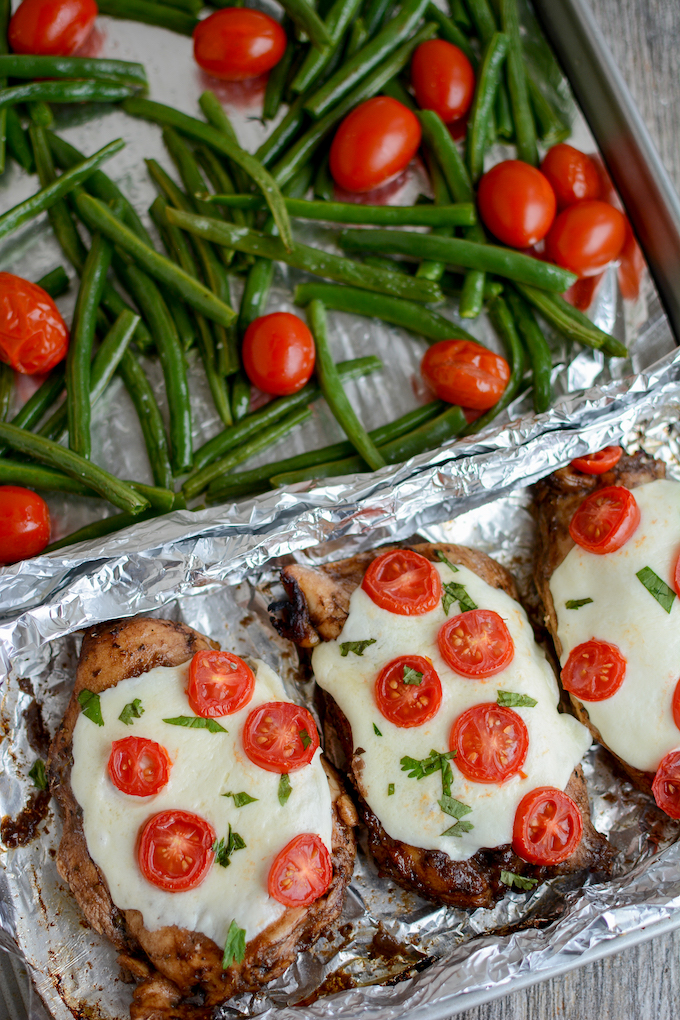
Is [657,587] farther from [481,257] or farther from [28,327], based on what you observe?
[28,327]

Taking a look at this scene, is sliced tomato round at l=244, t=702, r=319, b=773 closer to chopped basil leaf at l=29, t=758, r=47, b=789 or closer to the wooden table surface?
chopped basil leaf at l=29, t=758, r=47, b=789

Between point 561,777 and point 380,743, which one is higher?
point 380,743

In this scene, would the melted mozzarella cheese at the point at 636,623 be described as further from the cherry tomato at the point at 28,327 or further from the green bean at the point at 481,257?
the cherry tomato at the point at 28,327

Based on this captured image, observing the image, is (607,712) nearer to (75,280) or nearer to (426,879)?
A: (426,879)

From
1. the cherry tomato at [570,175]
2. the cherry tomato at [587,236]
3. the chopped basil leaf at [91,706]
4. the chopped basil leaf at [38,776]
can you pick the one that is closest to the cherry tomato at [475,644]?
the chopped basil leaf at [91,706]

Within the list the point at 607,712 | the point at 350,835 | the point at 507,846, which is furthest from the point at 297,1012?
the point at 607,712

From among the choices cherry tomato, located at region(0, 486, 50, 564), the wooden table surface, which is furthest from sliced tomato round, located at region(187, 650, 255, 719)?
the wooden table surface

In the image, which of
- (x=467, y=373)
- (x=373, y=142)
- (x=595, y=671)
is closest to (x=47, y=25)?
(x=373, y=142)
